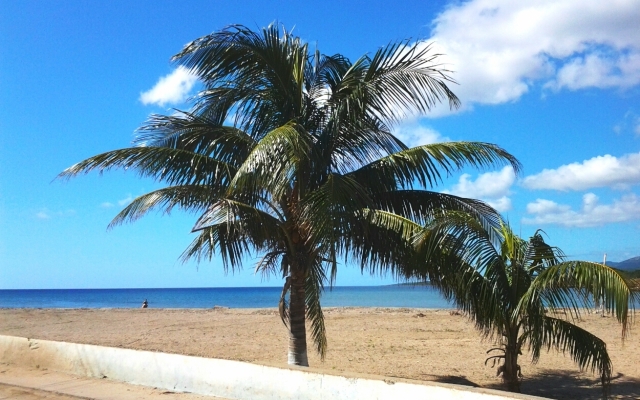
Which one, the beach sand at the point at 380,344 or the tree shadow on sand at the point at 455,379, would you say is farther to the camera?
the beach sand at the point at 380,344

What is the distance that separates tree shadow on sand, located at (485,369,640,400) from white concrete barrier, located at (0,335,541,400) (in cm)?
535

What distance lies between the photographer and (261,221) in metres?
9.23

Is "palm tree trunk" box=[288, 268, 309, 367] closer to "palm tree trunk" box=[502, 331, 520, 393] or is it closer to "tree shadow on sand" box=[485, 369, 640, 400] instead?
"palm tree trunk" box=[502, 331, 520, 393]

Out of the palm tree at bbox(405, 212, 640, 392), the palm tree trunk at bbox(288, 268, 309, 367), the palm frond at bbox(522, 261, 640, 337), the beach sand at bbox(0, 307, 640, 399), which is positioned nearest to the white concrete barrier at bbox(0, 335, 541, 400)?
the beach sand at bbox(0, 307, 640, 399)

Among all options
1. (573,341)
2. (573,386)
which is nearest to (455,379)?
(573,386)

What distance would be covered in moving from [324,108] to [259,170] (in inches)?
93.0

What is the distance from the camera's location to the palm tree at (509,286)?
8.74 metres

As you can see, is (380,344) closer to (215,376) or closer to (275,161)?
(275,161)

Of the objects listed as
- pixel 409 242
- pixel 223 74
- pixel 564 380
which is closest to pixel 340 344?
pixel 564 380

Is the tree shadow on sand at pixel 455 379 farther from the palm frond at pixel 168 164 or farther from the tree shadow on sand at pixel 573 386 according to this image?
the palm frond at pixel 168 164

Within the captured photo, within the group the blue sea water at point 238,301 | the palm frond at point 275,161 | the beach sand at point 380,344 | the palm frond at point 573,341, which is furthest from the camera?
the blue sea water at point 238,301

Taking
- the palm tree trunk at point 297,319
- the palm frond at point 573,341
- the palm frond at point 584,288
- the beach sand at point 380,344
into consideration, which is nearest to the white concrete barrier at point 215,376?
the beach sand at point 380,344

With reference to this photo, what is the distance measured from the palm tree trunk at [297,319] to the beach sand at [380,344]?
0.49 m

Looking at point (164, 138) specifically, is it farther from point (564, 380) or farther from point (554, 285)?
point (564, 380)
